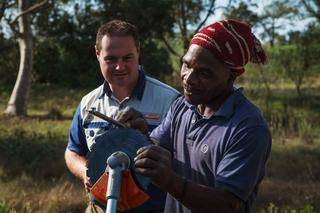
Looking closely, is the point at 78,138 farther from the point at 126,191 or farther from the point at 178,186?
the point at 178,186

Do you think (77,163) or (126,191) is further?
(77,163)

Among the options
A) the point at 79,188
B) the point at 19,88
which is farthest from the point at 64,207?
the point at 19,88

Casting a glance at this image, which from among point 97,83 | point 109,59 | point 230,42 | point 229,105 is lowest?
point 97,83

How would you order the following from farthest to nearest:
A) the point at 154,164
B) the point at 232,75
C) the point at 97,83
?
1. the point at 97,83
2. the point at 232,75
3. the point at 154,164

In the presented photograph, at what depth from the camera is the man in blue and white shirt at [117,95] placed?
2.89 meters

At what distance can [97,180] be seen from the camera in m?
1.86

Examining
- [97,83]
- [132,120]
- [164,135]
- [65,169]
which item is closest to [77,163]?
Answer: [132,120]

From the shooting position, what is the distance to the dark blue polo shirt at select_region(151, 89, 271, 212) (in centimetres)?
182

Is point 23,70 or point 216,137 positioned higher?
point 216,137

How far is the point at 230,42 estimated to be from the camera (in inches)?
75.4

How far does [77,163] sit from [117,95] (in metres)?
0.46

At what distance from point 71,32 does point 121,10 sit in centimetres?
306

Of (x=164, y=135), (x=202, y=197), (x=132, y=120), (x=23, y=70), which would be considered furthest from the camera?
(x=23, y=70)

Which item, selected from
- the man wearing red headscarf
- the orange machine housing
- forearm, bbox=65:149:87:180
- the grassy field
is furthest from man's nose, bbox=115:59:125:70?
the grassy field
